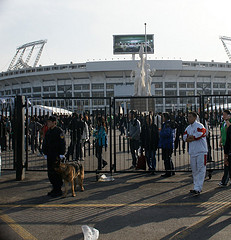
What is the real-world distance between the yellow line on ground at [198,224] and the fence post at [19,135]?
4.75m

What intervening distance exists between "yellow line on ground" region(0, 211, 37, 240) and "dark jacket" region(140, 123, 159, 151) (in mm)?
4390

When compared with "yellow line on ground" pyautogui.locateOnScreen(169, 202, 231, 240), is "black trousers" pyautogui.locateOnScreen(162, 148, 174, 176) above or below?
above

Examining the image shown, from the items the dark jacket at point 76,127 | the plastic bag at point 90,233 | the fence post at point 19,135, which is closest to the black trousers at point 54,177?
the fence post at point 19,135

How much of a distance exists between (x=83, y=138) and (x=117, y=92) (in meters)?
55.7

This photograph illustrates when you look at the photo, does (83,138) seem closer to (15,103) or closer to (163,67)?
(15,103)

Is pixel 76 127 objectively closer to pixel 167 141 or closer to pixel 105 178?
pixel 105 178

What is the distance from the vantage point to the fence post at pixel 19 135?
7.04 meters

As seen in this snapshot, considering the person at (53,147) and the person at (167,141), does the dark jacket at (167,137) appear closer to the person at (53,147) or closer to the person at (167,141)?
the person at (167,141)

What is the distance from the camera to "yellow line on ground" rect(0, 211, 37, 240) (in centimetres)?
376

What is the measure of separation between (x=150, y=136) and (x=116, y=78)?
6215 centimetres

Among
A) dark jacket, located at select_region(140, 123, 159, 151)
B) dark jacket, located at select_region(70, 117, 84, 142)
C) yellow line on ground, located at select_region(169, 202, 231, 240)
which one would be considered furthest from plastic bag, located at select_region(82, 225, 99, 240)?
dark jacket, located at select_region(140, 123, 159, 151)

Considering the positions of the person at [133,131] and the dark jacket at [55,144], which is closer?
the dark jacket at [55,144]

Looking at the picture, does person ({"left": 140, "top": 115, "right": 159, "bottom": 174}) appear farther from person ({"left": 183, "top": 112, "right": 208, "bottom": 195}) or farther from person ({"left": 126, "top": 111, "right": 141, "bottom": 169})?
person ({"left": 183, "top": 112, "right": 208, "bottom": 195})

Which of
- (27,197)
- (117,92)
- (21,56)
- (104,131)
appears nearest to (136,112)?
(104,131)
